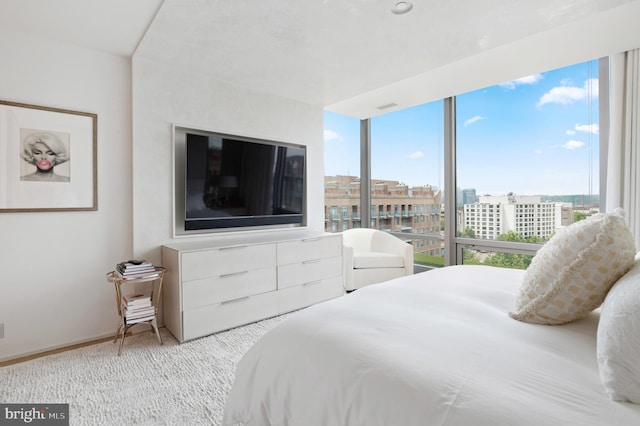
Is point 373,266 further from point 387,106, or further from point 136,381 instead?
point 136,381

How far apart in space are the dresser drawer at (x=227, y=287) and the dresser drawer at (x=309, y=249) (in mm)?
196

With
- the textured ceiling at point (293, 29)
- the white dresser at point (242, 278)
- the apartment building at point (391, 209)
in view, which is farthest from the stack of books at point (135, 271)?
the apartment building at point (391, 209)

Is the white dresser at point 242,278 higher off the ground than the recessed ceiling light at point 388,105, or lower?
lower

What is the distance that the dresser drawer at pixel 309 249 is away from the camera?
3.17m

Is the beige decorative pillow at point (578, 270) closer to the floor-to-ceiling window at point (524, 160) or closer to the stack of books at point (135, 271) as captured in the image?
the stack of books at point (135, 271)

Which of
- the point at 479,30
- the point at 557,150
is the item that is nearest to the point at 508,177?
the point at 557,150

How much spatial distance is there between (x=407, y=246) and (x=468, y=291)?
2439 millimetres

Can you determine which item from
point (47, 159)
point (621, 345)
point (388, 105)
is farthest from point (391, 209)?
point (621, 345)

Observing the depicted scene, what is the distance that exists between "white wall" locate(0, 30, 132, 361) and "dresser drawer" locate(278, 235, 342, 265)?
1367mm

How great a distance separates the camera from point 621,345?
2.57 ft

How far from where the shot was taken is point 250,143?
3.35 metres

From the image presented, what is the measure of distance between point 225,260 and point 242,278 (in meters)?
0.24

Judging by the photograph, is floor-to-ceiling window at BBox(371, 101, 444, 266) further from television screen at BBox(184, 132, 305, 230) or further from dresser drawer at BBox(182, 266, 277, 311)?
dresser drawer at BBox(182, 266, 277, 311)

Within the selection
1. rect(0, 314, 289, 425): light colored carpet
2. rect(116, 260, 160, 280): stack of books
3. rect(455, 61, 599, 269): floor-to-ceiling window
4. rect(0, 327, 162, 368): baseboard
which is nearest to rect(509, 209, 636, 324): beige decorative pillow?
rect(0, 314, 289, 425): light colored carpet
